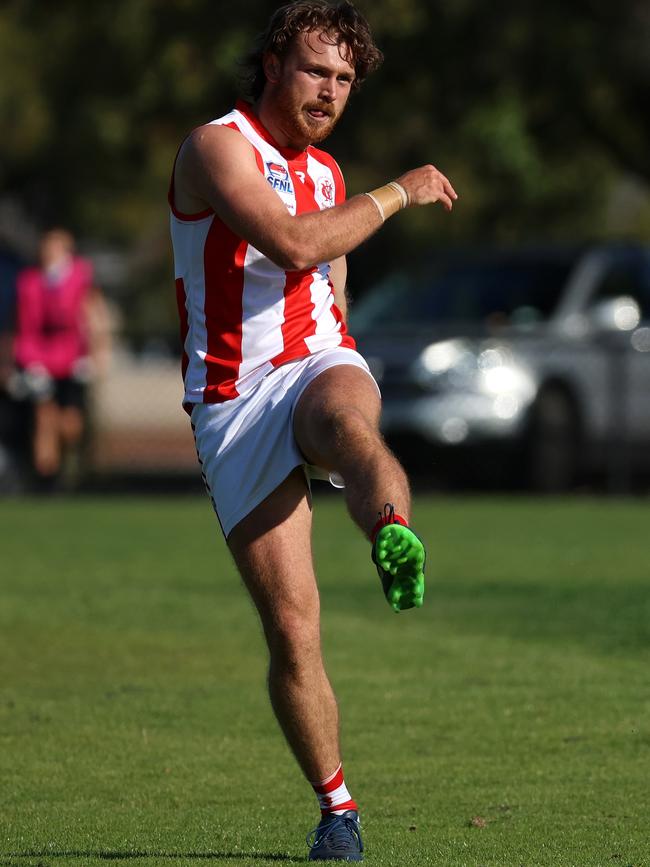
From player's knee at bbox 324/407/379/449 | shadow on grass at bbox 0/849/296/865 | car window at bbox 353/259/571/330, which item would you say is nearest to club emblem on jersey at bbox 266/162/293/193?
player's knee at bbox 324/407/379/449

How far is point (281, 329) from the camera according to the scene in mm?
A: 5531

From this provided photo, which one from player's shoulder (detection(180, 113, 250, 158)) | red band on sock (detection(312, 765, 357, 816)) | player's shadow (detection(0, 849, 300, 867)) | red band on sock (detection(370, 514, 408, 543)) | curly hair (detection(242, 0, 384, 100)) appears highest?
curly hair (detection(242, 0, 384, 100))

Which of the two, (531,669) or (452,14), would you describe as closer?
(531,669)

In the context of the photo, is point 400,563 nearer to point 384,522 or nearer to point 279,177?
point 384,522

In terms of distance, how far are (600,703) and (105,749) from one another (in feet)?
6.67

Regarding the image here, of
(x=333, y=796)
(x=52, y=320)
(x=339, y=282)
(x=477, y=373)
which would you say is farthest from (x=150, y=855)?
(x=52, y=320)

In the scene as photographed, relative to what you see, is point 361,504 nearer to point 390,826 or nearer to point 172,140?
point 390,826

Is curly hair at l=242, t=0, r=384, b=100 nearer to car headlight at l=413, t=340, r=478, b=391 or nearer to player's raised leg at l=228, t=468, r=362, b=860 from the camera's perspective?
player's raised leg at l=228, t=468, r=362, b=860

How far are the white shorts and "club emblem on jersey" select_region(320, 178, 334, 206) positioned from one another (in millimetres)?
484

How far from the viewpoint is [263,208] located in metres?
5.28

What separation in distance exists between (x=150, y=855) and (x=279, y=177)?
6.39 feet

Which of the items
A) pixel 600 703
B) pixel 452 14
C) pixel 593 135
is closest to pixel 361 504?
pixel 600 703

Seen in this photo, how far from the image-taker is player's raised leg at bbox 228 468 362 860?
212 inches

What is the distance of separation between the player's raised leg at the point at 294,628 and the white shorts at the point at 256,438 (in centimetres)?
6
